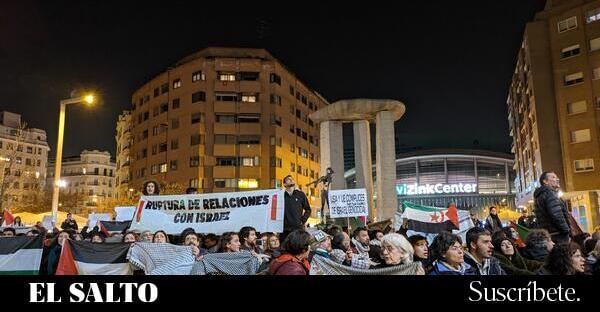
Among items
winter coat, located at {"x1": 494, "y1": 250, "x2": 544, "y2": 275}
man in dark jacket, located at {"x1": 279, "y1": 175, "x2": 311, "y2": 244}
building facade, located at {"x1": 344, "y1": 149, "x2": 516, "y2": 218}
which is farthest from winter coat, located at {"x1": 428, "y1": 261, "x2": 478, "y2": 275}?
building facade, located at {"x1": 344, "y1": 149, "x2": 516, "y2": 218}

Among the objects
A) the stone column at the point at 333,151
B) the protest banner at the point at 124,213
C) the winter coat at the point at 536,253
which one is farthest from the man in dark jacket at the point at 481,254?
the stone column at the point at 333,151

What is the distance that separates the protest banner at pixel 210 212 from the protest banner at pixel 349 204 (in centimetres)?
523

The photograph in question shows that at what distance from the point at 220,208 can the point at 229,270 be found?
162 inches

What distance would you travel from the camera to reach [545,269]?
203 inches

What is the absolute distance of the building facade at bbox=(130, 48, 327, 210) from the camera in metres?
71.5

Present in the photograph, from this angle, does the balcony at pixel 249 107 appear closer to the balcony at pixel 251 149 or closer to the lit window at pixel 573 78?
the balcony at pixel 251 149

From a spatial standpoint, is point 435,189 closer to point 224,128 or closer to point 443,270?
point 224,128

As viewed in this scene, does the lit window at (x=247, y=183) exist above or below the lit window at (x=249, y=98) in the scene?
below

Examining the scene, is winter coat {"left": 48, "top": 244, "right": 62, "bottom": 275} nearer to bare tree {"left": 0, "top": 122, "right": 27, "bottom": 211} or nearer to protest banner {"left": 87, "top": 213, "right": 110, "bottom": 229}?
protest banner {"left": 87, "top": 213, "right": 110, "bottom": 229}

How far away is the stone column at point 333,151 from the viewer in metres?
36.8

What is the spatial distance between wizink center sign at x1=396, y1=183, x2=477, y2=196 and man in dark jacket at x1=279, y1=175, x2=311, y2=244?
8553 centimetres

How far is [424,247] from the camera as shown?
6695 millimetres

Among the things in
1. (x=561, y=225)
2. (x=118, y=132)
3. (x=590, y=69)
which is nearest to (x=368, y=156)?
(x=590, y=69)
